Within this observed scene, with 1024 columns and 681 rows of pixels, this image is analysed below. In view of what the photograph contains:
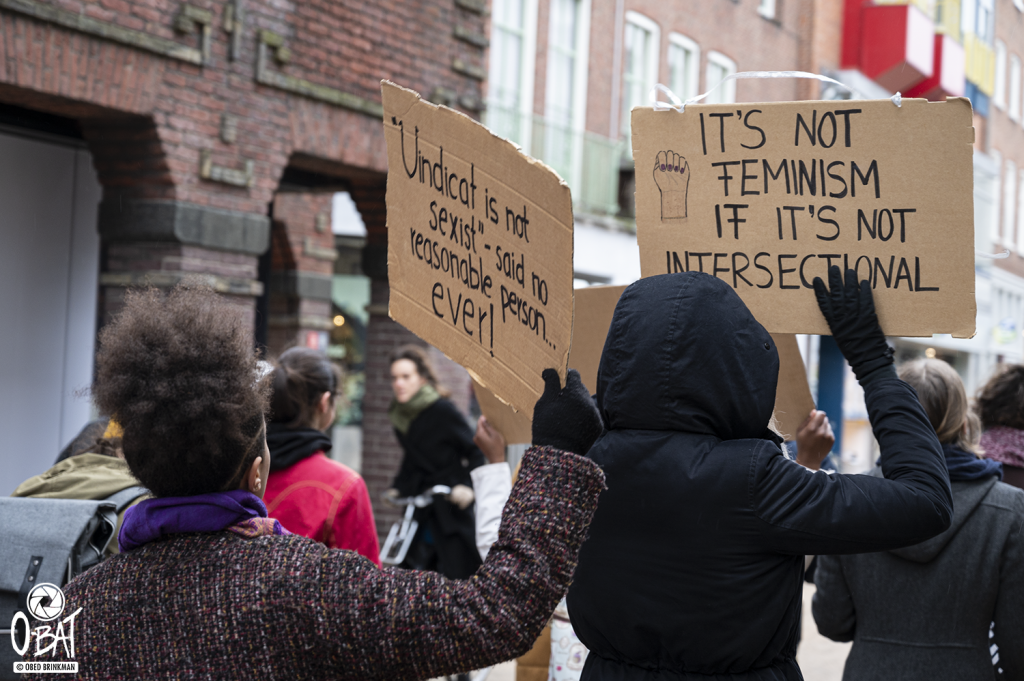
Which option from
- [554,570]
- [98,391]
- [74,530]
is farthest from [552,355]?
[74,530]

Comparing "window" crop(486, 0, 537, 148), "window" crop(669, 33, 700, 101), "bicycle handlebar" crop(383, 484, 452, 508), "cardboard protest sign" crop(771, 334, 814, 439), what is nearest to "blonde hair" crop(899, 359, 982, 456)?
"cardboard protest sign" crop(771, 334, 814, 439)

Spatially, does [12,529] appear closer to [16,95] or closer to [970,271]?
[970,271]

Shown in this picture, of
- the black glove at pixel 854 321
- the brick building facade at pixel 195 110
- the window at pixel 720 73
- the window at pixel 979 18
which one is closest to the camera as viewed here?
the black glove at pixel 854 321

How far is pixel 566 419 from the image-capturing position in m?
1.60

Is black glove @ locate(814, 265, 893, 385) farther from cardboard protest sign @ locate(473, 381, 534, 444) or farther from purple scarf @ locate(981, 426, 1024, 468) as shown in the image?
purple scarf @ locate(981, 426, 1024, 468)

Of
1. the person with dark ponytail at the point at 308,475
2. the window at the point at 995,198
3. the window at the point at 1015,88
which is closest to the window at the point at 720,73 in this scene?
the window at the point at 995,198

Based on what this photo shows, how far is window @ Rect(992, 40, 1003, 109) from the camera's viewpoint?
2689 centimetres

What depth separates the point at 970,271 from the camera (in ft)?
7.36

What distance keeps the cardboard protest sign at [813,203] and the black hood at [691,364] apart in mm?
408

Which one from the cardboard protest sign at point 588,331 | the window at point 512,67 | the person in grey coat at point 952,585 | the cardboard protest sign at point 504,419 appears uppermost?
the window at point 512,67

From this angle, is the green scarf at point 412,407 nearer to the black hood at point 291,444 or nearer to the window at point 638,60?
the black hood at point 291,444

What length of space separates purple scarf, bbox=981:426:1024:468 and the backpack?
3.17 metres

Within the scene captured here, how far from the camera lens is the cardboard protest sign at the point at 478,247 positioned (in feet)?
5.76

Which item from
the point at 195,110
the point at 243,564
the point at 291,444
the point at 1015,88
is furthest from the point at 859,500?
the point at 1015,88
